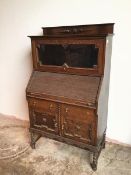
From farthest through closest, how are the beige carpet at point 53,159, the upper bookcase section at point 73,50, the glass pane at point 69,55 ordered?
the beige carpet at point 53,159
the glass pane at point 69,55
the upper bookcase section at point 73,50

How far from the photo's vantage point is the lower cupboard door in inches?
70.1

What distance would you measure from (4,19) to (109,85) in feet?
5.59

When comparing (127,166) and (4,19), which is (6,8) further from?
(127,166)

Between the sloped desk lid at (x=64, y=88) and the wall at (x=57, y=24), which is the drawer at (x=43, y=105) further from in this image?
the wall at (x=57, y=24)

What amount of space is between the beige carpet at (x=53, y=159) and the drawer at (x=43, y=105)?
549mm

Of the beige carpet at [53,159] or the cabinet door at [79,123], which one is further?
the beige carpet at [53,159]

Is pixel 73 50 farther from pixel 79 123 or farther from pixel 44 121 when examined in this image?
pixel 44 121

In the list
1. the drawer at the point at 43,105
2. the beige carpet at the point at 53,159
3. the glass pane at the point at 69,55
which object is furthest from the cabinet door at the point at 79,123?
the glass pane at the point at 69,55

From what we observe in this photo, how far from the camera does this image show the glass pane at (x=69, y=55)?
1.76 metres

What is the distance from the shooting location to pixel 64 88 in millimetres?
1827

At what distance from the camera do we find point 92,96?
1.67 meters

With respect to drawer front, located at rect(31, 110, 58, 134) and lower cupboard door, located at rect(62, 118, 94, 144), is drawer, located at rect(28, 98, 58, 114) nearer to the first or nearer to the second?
drawer front, located at rect(31, 110, 58, 134)

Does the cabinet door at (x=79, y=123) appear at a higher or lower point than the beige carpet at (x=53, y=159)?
higher

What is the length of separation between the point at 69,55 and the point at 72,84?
300 millimetres
